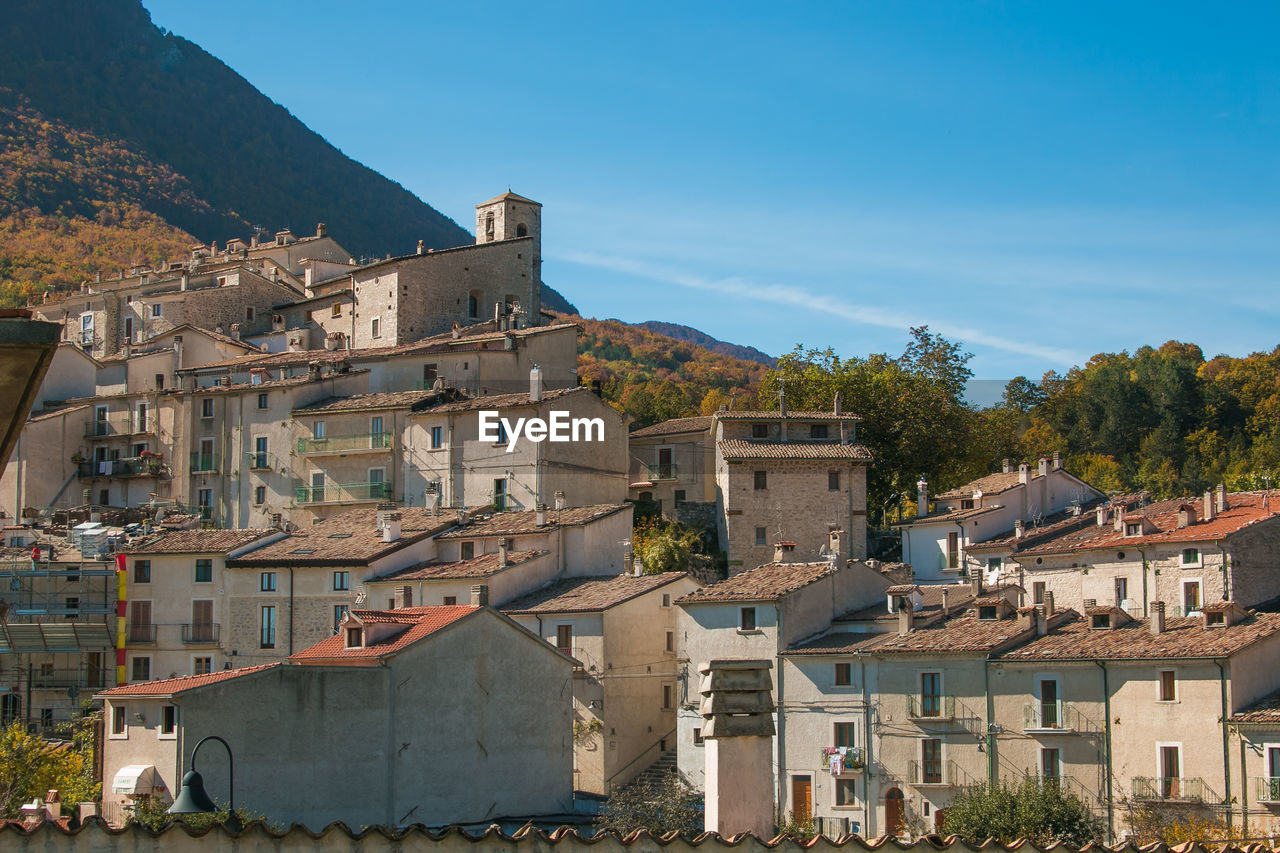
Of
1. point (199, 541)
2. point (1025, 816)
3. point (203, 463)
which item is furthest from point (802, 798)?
point (203, 463)

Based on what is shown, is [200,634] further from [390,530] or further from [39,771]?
[39,771]

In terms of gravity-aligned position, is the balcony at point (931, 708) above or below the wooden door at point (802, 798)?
above

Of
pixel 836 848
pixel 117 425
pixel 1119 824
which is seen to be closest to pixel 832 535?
pixel 1119 824

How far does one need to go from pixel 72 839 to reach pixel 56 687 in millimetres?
43033

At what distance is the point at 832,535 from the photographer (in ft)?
187

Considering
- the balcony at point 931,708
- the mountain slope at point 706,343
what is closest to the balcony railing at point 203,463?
the balcony at point 931,708

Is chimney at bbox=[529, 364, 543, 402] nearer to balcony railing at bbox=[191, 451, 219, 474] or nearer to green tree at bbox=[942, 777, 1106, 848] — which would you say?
balcony railing at bbox=[191, 451, 219, 474]

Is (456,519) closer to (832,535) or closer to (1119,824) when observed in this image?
(832,535)

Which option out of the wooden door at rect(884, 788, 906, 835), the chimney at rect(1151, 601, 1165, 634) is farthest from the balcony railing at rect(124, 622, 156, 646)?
the chimney at rect(1151, 601, 1165, 634)

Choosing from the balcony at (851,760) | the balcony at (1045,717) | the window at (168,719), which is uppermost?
the window at (168,719)

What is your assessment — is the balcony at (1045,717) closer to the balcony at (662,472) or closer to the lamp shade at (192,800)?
the balcony at (662,472)

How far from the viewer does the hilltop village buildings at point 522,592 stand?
41.1 metres

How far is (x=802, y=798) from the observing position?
4650 cm

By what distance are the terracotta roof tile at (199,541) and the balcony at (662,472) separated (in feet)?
54.7
